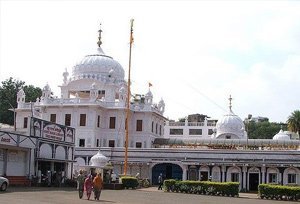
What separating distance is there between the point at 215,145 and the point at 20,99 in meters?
25.6

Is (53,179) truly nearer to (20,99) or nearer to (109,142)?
(109,142)

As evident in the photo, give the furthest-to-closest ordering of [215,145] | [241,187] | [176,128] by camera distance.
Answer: [176,128] → [215,145] → [241,187]

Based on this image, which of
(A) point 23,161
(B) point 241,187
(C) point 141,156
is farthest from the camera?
(C) point 141,156

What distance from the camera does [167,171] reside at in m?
57.0

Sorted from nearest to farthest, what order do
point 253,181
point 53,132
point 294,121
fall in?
point 53,132 < point 253,181 < point 294,121

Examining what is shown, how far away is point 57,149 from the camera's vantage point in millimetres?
43625

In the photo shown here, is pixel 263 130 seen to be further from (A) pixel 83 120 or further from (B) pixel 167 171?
(B) pixel 167 171

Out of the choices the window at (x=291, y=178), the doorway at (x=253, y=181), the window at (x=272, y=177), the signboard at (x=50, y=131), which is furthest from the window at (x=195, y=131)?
the signboard at (x=50, y=131)

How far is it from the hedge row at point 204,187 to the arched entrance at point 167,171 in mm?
16056

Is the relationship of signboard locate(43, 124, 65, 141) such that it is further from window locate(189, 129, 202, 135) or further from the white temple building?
window locate(189, 129, 202, 135)

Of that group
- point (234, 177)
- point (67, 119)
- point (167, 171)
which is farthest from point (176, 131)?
point (234, 177)

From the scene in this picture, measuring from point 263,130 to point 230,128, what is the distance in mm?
43401

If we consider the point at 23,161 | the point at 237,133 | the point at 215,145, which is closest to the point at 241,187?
the point at 215,145

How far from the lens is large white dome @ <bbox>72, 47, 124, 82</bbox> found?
68.2m
